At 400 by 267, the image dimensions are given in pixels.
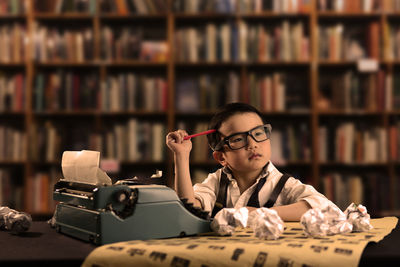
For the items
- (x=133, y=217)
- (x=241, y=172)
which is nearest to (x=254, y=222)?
(x=133, y=217)

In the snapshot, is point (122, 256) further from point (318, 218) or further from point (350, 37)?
point (350, 37)

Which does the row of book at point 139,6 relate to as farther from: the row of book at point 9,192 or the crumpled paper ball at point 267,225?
the crumpled paper ball at point 267,225

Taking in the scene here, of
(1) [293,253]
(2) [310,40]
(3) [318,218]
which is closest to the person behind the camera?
(1) [293,253]

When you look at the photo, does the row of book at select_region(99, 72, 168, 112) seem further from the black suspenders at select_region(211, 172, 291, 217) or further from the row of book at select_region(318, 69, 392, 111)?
the black suspenders at select_region(211, 172, 291, 217)

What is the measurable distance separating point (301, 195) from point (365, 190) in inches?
92.5

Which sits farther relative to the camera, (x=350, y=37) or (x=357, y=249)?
(x=350, y=37)

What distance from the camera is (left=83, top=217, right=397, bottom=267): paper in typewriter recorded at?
2.43ft

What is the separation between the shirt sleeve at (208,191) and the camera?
131 cm

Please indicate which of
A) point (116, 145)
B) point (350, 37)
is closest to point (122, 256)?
point (116, 145)

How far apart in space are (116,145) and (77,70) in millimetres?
687

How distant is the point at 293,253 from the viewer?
0.75 m

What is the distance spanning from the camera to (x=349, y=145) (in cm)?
337

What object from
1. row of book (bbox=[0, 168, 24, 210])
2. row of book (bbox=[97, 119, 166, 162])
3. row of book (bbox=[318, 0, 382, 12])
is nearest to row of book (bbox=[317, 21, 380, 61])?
row of book (bbox=[318, 0, 382, 12])

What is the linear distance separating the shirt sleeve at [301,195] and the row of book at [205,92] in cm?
211
